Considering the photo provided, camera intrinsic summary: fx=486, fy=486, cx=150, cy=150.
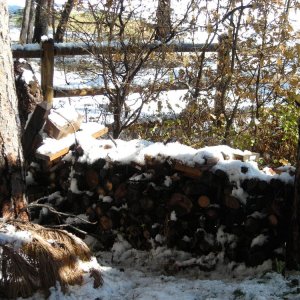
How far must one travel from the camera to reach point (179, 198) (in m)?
3.89

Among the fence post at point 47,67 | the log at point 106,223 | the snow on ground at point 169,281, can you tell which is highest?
the fence post at point 47,67

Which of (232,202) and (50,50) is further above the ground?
(50,50)

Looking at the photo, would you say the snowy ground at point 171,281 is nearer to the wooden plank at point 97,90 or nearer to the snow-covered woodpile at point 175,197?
the snow-covered woodpile at point 175,197

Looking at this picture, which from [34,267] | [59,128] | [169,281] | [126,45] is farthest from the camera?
[126,45]

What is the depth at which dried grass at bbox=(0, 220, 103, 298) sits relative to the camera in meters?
2.95

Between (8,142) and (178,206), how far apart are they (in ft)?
4.64

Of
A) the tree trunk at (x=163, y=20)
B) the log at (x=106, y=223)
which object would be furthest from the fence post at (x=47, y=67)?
the log at (x=106, y=223)

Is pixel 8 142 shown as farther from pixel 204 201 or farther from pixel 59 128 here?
pixel 204 201

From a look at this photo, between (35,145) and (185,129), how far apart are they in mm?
2423

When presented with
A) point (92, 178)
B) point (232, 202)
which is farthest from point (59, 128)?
point (232, 202)

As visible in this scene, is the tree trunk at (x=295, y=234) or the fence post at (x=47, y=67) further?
the fence post at (x=47, y=67)

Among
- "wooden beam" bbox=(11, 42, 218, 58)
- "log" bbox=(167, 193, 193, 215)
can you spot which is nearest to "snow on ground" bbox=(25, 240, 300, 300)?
"log" bbox=(167, 193, 193, 215)

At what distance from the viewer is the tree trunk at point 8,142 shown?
339cm

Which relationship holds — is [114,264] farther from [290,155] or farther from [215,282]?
[290,155]
